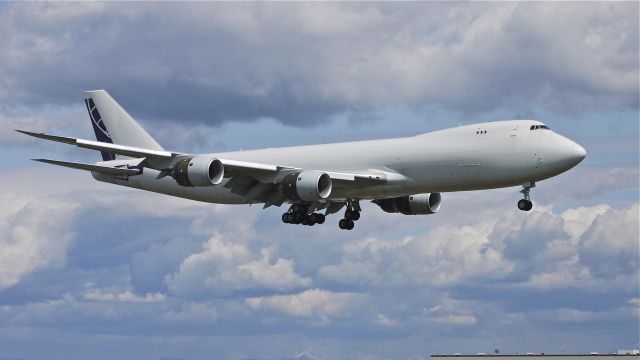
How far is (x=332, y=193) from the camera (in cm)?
7500

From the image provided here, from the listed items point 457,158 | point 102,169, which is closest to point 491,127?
point 457,158

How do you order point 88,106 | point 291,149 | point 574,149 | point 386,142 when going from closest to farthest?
point 574,149, point 386,142, point 291,149, point 88,106

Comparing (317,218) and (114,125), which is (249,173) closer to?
(317,218)

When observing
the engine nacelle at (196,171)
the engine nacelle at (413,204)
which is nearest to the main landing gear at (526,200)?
the engine nacelle at (413,204)

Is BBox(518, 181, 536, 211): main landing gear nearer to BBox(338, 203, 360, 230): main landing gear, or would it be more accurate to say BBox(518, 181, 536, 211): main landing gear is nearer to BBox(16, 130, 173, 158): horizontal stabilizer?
BBox(338, 203, 360, 230): main landing gear

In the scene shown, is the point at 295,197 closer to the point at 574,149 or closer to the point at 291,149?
the point at 291,149

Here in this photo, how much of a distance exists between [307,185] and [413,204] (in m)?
14.2

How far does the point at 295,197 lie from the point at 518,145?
46.7ft

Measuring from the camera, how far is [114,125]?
295ft

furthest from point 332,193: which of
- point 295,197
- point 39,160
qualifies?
point 39,160

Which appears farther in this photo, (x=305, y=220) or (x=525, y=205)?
(x=305, y=220)

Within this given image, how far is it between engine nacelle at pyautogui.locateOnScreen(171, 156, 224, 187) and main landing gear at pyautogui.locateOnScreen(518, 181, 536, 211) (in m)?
18.9

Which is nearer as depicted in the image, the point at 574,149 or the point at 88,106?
the point at 574,149

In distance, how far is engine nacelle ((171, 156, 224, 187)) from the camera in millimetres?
70375
